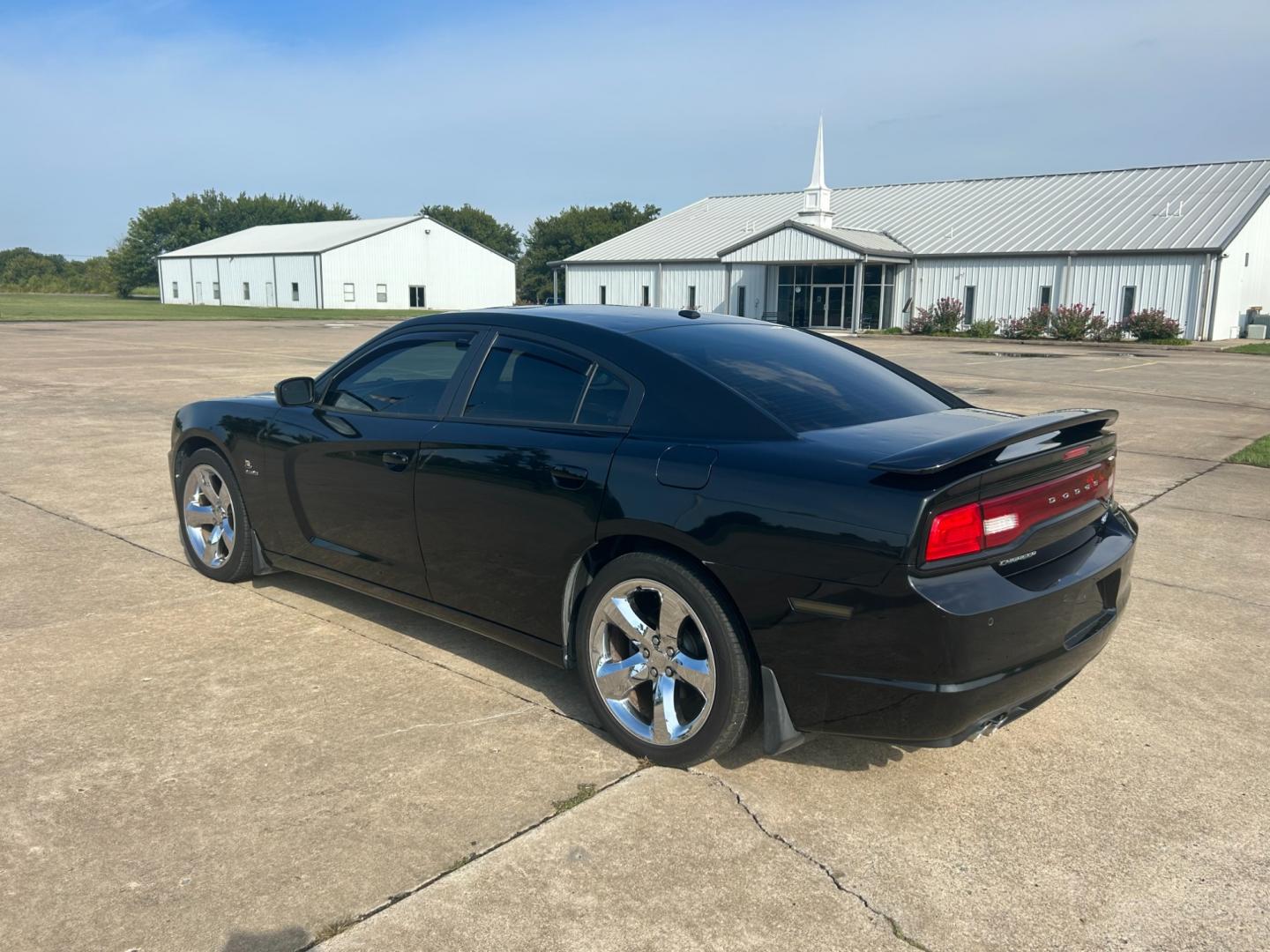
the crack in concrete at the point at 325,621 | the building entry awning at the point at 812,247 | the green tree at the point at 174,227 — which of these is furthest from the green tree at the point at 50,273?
the crack in concrete at the point at 325,621

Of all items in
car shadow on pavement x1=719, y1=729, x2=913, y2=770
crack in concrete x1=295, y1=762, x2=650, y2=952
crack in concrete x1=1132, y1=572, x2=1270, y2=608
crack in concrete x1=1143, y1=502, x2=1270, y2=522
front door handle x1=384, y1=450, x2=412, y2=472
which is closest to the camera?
crack in concrete x1=295, y1=762, x2=650, y2=952

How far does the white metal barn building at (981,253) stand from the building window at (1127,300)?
0.04 m

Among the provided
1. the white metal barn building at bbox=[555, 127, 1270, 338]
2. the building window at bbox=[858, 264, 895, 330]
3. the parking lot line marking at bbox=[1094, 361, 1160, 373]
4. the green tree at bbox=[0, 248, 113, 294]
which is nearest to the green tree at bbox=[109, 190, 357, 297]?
the green tree at bbox=[0, 248, 113, 294]

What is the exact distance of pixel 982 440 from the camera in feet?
10.4

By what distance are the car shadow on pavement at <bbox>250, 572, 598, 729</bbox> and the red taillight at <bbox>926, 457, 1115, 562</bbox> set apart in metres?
1.58

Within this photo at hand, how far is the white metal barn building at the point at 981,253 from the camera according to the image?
37875 millimetres

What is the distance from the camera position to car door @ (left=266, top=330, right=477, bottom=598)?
437 cm

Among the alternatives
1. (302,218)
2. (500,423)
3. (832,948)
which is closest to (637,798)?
(832,948)

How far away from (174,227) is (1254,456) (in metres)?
105

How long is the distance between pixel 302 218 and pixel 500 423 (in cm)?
12168

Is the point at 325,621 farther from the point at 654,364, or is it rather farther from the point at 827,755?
the point at 827,755

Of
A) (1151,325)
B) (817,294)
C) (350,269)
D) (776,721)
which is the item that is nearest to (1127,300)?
(1151,325)

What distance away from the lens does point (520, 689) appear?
421 centimetres

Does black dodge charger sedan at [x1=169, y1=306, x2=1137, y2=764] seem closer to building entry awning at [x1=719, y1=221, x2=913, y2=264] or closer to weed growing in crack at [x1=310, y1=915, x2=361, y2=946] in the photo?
weed growing in crack at [x1=310, y1=915, x2=361, y2=946]
